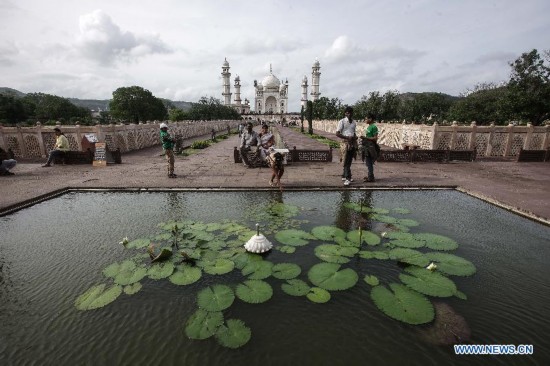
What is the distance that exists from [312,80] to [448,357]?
11659cm

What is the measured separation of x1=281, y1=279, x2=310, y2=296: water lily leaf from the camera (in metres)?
3.25

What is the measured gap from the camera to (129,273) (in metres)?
3.63

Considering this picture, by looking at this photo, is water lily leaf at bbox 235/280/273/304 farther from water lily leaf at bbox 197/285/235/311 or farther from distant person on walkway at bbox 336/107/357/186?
distant person on walkway at bbox 336/107/357/186

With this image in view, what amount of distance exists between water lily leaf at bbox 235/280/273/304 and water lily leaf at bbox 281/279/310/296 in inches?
7.8

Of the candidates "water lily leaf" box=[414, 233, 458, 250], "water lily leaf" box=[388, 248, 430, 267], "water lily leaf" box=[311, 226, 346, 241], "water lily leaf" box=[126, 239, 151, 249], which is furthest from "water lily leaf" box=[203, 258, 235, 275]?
"water lily leaf" box=[414, 233, 458, 250]

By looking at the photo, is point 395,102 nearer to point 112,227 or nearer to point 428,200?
point 428,200

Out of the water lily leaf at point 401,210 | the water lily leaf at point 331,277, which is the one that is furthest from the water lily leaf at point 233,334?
the water lily leaf at point 401,210

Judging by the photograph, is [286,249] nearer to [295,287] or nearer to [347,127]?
[295,287]

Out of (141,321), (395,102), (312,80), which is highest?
(312,80)

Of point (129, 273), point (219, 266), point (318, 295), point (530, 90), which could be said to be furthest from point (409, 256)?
point (530, 90)

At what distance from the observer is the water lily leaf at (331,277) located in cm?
337

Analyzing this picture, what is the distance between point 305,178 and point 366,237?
4528mm

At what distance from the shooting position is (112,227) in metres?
5.23

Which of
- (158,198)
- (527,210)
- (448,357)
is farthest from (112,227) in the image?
(527,210)
